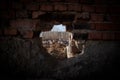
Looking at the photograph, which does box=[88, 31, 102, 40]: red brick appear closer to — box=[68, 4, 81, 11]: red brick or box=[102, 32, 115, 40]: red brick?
box=[102, 32, 115, 40]: red brick

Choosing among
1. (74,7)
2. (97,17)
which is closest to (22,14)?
(74,7)

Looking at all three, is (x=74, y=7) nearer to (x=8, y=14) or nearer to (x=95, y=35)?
(x=95, y=35)

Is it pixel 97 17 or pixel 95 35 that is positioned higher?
pixel 97 17

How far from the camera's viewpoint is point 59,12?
2426mm

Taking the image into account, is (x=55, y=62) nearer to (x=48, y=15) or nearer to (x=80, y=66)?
(x=80, y=66)

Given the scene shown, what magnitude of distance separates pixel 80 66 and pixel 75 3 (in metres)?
0.81

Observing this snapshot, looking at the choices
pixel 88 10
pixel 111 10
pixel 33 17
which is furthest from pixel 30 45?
pixel 111 10

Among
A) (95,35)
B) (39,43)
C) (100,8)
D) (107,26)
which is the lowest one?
(39,43)

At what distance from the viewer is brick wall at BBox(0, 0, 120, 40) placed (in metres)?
2.42

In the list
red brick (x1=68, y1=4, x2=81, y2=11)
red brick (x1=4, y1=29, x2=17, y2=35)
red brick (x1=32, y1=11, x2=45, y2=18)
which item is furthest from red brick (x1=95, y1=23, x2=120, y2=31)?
red brick (x1=4, y1=29, x2=17, y2=35)

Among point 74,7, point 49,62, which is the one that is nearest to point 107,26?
point 74,7

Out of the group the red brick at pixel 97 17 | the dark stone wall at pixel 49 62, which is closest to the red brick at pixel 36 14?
the dark stone wall at pixel 49 62

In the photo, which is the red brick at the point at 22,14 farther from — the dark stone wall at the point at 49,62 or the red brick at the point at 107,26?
the red brick at the point at 107,26

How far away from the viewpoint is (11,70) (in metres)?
2.42
